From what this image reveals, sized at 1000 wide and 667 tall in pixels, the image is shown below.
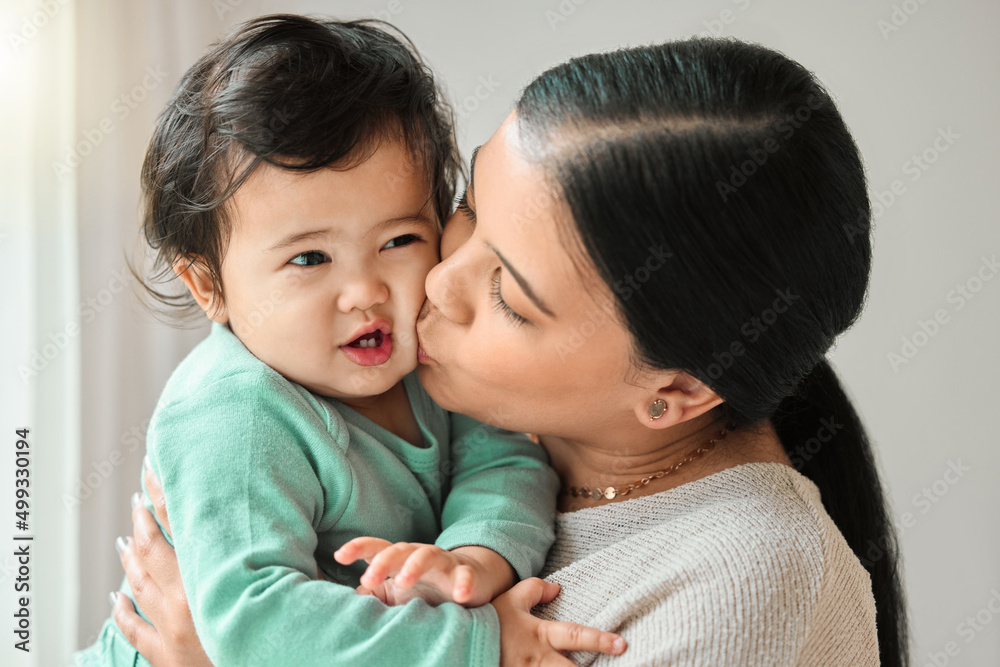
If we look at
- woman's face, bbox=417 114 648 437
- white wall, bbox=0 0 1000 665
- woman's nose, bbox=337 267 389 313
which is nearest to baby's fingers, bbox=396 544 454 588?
woman's face, bbox=417 114 648 437

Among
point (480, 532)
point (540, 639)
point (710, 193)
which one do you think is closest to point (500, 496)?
point (480, 532)

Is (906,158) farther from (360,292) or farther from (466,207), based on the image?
(360,292)

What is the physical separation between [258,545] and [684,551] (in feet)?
1.83

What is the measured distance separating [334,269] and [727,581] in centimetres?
68

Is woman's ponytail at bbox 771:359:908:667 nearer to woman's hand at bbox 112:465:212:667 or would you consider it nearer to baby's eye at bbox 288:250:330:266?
baby's eye at bbox 288:250:330:266

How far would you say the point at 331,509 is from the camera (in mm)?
1186

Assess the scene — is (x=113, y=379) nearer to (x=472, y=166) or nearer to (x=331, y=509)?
(x=331, y=509)

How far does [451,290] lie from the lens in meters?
1.14

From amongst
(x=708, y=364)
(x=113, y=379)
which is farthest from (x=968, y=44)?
(x=113, y=379)

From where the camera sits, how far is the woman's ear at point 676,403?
46.8 inches

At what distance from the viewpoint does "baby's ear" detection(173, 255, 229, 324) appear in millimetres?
1275

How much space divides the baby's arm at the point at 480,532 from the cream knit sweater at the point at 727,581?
75 millimetres

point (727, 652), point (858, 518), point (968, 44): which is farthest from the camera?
point (968, 44)

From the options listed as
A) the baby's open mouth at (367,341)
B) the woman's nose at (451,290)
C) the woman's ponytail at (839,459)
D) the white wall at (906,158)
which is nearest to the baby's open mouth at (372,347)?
the baby's open mouth at (367,341)
